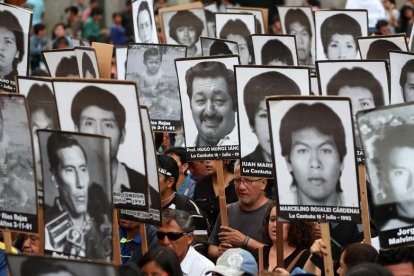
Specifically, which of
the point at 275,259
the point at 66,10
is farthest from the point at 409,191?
the point at 66,10

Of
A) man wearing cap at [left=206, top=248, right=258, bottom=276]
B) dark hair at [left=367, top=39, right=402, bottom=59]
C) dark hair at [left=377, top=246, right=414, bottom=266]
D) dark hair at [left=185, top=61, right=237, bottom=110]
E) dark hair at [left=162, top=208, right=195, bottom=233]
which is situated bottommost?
man wearing cap at [left=206, top=248, right=258, bottom=276]

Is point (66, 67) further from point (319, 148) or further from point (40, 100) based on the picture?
point (319, 148)

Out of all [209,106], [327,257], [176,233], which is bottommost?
[327,257]

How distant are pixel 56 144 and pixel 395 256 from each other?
2004 mm

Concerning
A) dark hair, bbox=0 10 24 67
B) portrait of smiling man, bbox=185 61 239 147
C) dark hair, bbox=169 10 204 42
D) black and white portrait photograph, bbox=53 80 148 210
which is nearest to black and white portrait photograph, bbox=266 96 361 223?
black and white portrait photograph, bbox=53 80 148 210

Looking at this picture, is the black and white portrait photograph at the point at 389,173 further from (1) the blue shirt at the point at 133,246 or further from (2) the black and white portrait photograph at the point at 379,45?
(2) the black and white portrait photograph at the point at 379,45

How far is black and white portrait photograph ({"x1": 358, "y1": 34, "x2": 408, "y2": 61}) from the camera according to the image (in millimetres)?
12875

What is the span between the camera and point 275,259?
9641mm

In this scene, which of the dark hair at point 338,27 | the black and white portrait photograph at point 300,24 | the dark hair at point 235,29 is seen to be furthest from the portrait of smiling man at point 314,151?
the black and white portrait photograph at point 300,24

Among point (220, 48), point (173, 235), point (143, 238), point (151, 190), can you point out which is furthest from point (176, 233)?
point (220, 48)

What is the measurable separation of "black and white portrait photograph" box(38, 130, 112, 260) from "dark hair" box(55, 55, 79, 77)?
4575 mm

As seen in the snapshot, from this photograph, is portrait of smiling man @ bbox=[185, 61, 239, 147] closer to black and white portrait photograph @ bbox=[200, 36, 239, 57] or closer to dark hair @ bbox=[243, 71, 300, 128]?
dark hair @ bbox=[243, 71, 300, 128]

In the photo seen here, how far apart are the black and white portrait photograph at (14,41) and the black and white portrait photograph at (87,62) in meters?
0.79

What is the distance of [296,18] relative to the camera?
17.1 m
